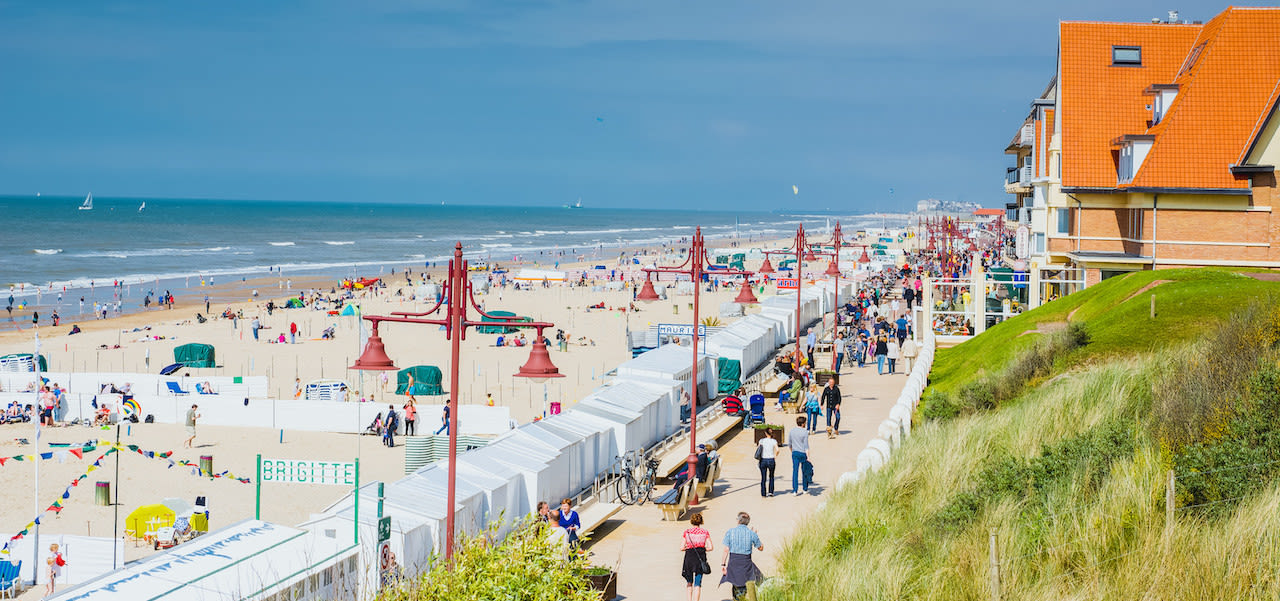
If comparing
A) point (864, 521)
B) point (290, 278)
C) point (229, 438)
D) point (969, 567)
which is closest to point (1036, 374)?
point (864, 521)

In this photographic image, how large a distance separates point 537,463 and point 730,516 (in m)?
2.78

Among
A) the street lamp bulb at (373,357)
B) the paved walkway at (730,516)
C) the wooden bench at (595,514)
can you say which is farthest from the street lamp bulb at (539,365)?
the wooden bench at (595,514)

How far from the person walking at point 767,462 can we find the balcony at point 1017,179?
27272mm

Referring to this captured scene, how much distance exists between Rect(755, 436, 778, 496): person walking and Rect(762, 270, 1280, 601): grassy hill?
202 cm

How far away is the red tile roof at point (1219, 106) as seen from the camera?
2625 cm

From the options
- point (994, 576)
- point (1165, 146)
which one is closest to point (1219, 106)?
point (1165, 146)

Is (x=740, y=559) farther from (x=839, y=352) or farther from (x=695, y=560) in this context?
(x=839, y=352)

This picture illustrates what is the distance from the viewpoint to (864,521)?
1082 centimetres

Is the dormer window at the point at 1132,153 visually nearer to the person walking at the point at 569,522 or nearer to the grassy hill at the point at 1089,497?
the grassy hill at the point at 1089,497

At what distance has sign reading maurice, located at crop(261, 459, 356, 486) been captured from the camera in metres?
12.3

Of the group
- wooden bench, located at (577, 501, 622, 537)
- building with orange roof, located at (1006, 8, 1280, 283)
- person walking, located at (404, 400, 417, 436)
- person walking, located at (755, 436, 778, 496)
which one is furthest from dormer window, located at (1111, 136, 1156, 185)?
wooden bench, located at (577, 501, 622, 537)

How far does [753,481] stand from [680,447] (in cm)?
289

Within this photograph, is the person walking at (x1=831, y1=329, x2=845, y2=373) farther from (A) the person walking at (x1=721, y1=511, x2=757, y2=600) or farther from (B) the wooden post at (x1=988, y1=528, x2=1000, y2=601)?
(B) the wooden post at (x1=988, y1=528, x2=1000, y2=601)

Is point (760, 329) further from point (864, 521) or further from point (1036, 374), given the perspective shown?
point (864, 521)
